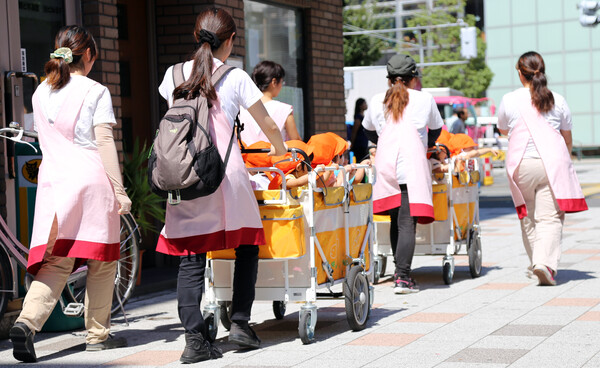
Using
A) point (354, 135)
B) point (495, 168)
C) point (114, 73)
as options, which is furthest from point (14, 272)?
point (495, 168)

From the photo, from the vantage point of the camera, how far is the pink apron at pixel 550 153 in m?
8.41

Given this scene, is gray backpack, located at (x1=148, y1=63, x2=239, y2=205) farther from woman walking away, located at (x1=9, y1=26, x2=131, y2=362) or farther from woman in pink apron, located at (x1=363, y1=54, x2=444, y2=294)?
woman in pink apron, located at (x1=363, y1=54, x2=444, y2=294)

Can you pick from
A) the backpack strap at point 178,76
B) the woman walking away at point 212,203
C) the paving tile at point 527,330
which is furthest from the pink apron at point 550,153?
the backpack strap at point 178,76

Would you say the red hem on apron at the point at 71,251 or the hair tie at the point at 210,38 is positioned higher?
the hair tie at the point at 210,38

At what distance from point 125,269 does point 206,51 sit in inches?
94.7

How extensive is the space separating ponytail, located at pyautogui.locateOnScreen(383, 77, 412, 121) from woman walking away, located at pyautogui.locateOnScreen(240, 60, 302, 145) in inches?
56.2

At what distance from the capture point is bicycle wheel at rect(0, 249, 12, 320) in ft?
20.8

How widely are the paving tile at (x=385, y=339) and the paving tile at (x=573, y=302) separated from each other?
1560 millimetres

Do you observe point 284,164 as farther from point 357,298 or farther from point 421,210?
point 421,210

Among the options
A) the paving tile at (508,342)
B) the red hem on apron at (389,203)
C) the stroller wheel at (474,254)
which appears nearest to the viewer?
the paving tile at (508,342)

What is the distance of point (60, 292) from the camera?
5.98m

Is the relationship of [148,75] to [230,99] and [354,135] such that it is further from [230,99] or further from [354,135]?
[354,135]

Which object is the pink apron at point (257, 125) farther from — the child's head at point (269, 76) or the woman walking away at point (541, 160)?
the woman walking away at point (541, 160)

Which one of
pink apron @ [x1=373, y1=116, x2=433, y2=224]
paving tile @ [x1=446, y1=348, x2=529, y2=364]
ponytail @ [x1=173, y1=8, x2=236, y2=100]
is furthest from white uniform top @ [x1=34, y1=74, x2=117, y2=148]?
pink apron @ [x1=373, y1=116, x2=433, y2=224]
